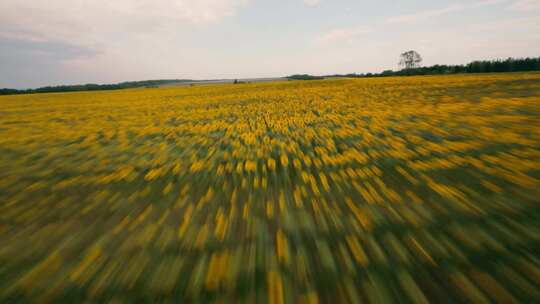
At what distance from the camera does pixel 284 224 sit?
10.0 feet

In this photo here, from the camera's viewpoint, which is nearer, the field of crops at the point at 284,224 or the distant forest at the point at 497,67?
the field of crops at the point at 284,224

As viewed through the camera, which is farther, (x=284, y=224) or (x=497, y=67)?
(x=497, y=67)

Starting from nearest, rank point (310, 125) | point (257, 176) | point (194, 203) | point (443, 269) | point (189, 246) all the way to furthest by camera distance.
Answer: point (443, 269), point (189, 246), point (194, 203), point (257, 176), point (310, 125)

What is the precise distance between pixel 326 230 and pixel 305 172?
A: 1.96 metres

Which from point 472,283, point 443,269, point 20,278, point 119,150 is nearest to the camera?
point 472,283

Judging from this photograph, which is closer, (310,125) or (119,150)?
(119,150)

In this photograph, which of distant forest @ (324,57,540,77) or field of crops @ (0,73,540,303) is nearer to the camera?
field of crops @ (0,73,540,303)

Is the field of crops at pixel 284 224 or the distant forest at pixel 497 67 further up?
the distant forest at pixel 497 67

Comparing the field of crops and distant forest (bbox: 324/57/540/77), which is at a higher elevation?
distant forest (bbox: 324/57/540/77)

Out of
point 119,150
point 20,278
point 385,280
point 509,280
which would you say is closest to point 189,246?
point 20,278

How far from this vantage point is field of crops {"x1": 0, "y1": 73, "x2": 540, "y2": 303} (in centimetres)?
207

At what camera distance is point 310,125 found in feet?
30.8

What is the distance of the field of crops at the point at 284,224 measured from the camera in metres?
2.07

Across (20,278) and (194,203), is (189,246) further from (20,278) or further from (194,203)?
(20,278)
